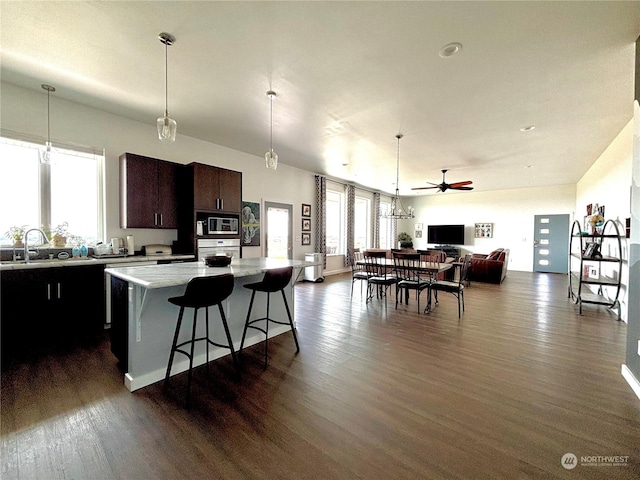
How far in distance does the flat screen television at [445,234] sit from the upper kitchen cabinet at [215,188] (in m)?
8.65

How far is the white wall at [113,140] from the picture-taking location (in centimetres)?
326

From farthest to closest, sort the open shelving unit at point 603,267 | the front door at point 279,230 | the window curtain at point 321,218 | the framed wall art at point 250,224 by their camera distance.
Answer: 1. the window curtain at point 321,218
2. the front door at point 279,230
3. the framed wall art at point 250,224
4. the open shelving unit at point 603,267

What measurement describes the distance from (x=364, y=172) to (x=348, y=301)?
12.2 ft

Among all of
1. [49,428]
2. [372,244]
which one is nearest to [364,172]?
[372,244]

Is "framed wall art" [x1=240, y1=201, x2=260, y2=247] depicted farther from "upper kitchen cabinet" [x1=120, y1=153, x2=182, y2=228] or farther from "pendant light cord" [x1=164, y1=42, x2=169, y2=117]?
"pendant light cord" [x1=164, y1=42, x2=169, y2=117]

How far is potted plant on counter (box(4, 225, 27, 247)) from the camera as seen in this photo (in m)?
3.15

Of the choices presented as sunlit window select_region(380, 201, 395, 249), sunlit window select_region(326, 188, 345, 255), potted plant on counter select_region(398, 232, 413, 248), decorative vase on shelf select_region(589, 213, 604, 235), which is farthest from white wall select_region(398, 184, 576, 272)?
decorative vase on shelf select_region(589, 213, 604, 235)

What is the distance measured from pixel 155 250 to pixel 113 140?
5.53 ft

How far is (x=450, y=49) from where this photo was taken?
7.90 ft

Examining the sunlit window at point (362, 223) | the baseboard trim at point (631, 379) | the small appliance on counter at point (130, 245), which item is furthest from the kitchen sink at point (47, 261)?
the sunlit window at point (362, 223)

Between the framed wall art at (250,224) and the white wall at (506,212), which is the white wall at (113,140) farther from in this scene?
the white wall at (506,212)

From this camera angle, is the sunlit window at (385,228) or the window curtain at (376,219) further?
the sunlit window at (385,228)

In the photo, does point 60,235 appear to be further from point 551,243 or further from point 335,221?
point 551,243

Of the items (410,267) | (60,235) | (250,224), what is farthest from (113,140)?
(410,267)
